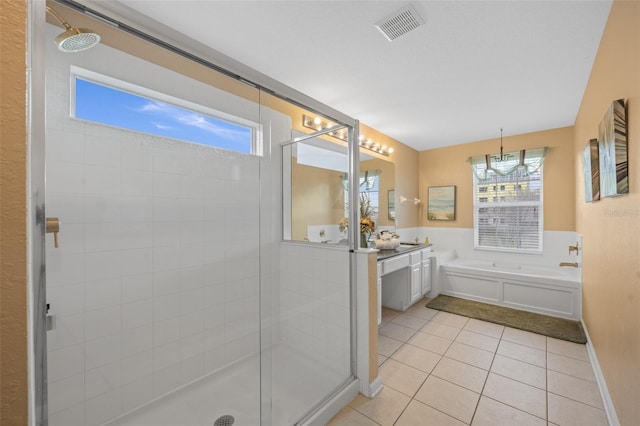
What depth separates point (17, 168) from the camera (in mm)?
583

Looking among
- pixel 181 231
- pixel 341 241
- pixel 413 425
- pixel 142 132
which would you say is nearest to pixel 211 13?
pixel 142 132

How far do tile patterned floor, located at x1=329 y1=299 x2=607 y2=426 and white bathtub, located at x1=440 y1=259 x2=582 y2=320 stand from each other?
70 cm

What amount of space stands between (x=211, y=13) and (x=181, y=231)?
147 cm

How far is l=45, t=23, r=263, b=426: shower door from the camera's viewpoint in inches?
56.3

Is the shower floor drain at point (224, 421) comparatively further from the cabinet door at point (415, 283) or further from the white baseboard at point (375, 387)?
the cabinet door at point (415, 283)

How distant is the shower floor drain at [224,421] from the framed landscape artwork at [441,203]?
14.3 ft

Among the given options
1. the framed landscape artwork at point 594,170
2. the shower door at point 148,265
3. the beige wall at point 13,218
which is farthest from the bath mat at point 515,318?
the beige wall at point 13,218

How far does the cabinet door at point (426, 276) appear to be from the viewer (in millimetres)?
3764

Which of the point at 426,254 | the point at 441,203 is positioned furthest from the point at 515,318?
the point at 441,203

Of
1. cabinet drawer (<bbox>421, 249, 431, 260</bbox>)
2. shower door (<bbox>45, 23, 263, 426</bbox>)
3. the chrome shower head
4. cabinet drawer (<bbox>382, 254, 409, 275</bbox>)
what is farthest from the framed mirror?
the chrome shower head

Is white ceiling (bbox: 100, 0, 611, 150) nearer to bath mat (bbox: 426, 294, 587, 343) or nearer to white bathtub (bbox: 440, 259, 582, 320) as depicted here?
white bathtub (bbox: 440, 259, 582, 320)

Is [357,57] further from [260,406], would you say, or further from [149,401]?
[149,401]

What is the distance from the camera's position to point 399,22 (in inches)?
68.3

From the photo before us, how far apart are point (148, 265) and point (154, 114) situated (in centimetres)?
101
